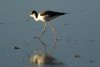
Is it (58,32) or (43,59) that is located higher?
(58,32)

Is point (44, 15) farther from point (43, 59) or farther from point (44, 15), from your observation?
point (43, 59)

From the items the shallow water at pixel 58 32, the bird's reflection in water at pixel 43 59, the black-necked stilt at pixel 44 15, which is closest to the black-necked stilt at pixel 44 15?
the black-necked stilt at pixel 44 15

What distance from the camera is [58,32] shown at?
11328 millimetres

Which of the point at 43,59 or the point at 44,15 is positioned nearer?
the point at 43,59

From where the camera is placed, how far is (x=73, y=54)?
930 centimetres

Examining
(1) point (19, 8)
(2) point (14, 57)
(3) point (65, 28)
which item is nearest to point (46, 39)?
(3) point (65, 28)

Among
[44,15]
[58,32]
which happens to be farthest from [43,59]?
[44,15]

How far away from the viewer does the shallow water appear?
907 cm

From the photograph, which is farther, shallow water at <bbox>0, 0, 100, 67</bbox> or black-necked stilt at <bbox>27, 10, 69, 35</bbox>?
black-necked stilt at <bbox>27, 10, 69, 35</bbox>

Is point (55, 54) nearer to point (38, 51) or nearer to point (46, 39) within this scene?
point (38, 51)

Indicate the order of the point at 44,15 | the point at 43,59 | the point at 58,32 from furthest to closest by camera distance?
the point at 44,15 < the point at 58,32 < the point at 43,59

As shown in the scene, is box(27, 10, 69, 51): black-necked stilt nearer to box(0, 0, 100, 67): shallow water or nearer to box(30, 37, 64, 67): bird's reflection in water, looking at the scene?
box(0, 0, 100, 67): shallow water

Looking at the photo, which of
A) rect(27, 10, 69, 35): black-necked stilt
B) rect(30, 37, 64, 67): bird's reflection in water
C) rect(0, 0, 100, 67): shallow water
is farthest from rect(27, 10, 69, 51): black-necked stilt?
rect(30, 37, 64, 67): bird's reflection in water

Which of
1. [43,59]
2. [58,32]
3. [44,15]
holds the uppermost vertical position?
[44,15]
